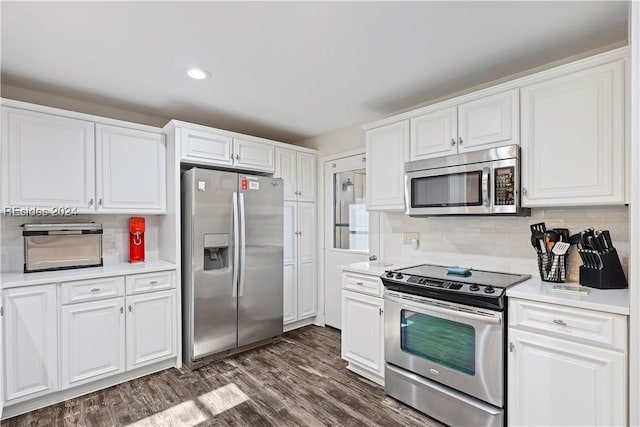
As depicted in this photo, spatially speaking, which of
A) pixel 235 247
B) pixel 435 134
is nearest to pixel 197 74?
pixel 235 247

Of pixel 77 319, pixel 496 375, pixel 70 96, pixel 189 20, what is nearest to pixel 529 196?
pixel 496 375

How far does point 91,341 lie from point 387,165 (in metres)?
2.83

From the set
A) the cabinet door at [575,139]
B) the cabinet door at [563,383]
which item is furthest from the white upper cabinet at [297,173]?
the cabinet door at [563,383]

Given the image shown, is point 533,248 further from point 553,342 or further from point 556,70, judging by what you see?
point 556,70

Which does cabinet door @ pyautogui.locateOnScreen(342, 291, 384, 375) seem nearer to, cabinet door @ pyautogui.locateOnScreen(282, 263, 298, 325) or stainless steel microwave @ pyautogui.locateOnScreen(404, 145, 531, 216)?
stainless steel microwave @ pyautogui.locateOnScreen(404, 145, 531, 216)

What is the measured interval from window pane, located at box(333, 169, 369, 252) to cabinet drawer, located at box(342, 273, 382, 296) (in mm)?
878

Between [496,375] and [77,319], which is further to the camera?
[77,319]

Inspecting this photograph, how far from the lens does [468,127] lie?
2410 mm

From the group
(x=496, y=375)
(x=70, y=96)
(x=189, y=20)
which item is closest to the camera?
(x=189, y=20)

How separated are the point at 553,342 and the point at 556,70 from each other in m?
1.61

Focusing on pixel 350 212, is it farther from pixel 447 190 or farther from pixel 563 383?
pixel 563 383

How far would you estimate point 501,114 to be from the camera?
2.24 m

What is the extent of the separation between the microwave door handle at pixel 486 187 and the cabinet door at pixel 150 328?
8.91 feet

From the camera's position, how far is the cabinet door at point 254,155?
133 inches
